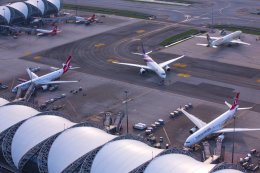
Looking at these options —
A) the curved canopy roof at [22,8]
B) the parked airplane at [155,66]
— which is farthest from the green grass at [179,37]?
the curved canopy roof at [22,8]

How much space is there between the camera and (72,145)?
66.1 metres

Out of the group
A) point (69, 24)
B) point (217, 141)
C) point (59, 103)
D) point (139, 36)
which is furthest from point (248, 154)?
point (69, 24)

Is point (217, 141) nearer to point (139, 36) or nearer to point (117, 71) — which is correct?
point (117, 71)

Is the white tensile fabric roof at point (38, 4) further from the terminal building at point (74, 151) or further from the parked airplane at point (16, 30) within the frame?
the terminal building at point (74, 151)

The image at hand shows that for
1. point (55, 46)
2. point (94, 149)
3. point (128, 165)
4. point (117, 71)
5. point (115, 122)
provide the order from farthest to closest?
point (55, 46), point (117, 71), point (115, 122), point (94, 149), point (128, 165)

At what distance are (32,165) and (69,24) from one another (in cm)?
10812

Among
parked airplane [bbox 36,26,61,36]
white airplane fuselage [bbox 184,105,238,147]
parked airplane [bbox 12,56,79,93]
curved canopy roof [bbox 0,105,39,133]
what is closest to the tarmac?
parked airplane [bbox 12,56,79,93]

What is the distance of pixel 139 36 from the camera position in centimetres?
15162

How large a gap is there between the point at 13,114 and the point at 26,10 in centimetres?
9927

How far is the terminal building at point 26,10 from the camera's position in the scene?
533ft

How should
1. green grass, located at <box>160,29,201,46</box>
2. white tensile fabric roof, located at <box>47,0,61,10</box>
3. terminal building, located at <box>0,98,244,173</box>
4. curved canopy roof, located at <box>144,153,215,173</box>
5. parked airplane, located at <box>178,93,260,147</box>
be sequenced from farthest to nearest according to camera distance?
white tensile fabric roof, located at <box>47,0,61,10</box> → green grass, located at <box>160,29,201,46</box> → parked airplane, located at <box>178,93,260,147</box> → terminal building, located at <box>0,98,244,173</box> → curved canopy roof, located at <box>144,153,215,173</box>

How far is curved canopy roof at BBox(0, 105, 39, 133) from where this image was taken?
74000 mm

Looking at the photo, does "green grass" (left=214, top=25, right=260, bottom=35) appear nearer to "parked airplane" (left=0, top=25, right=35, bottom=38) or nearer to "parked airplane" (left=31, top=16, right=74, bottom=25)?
"parked airplane" (left=31, top=16, right=74, bottom=25)

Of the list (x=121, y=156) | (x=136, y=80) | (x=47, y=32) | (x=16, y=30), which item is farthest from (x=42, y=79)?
(x=16, y=30)
